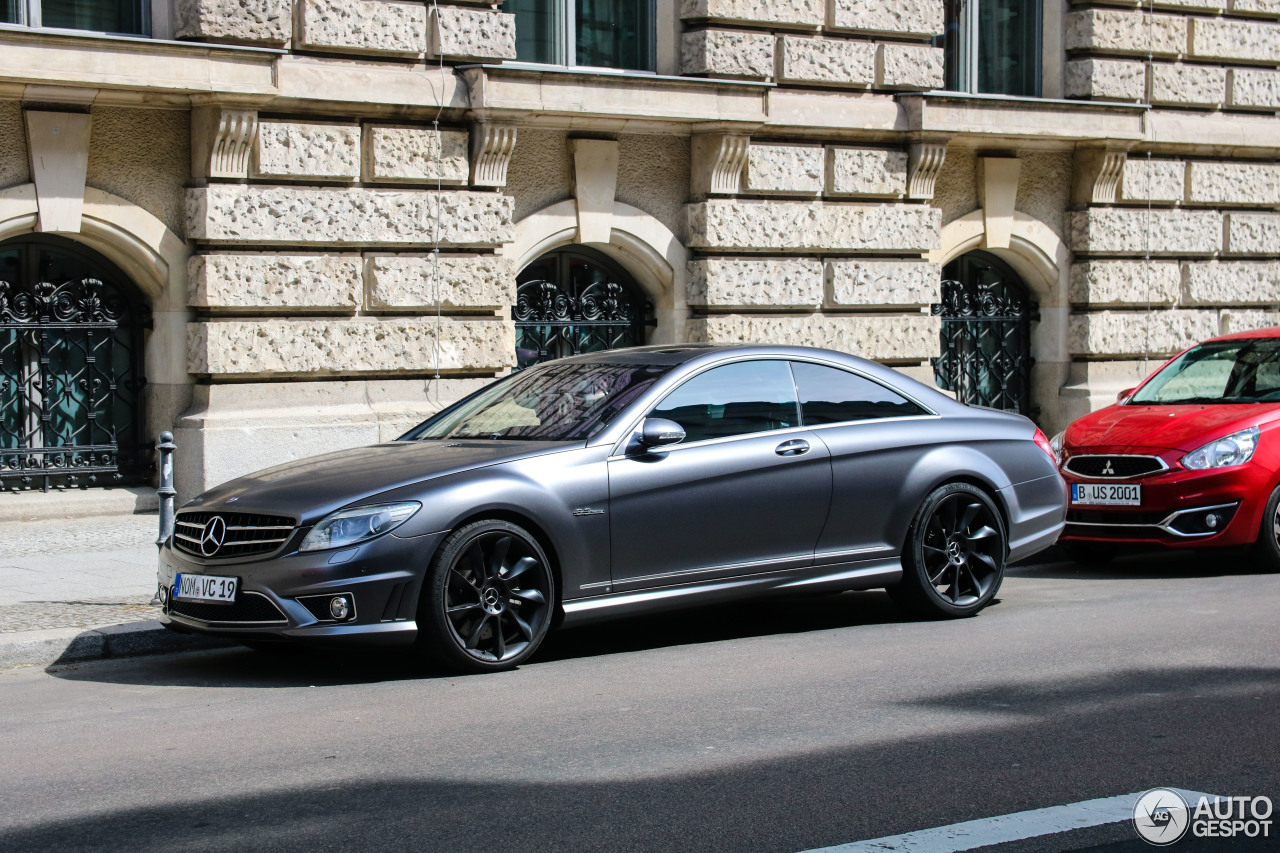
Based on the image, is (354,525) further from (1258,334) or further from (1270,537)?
(1258,334)

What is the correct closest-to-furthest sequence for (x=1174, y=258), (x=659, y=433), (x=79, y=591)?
(x=659, y=433), (x=79, y=591), (x=1174, y=258)

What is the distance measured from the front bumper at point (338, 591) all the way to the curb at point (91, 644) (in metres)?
1.22

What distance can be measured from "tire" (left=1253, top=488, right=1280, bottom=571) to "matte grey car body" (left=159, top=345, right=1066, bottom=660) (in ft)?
7.06

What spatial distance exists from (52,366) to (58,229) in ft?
3.69

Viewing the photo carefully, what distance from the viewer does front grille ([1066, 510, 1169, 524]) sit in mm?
10413

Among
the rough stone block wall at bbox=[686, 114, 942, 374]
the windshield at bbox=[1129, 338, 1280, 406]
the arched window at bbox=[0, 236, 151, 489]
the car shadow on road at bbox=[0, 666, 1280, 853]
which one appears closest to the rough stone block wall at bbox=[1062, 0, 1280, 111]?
the rough stone block wall at bbox=[686, 114, 942, 374]

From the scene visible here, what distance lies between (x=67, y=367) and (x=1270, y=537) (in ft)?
28.4

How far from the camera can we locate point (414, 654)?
765cm

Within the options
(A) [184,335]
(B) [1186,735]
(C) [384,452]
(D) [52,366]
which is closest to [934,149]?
(A) [184,335]

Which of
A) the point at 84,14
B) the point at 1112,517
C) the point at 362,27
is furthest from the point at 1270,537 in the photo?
the point at 84,14

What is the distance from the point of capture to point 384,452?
7871 millimetres

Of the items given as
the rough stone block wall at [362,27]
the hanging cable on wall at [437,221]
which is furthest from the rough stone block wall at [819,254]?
the rough stone block wall at [362,27]

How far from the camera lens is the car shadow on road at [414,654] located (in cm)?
730

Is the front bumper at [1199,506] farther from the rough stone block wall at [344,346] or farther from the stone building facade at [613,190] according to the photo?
the rough stone block wall at [344,346]
